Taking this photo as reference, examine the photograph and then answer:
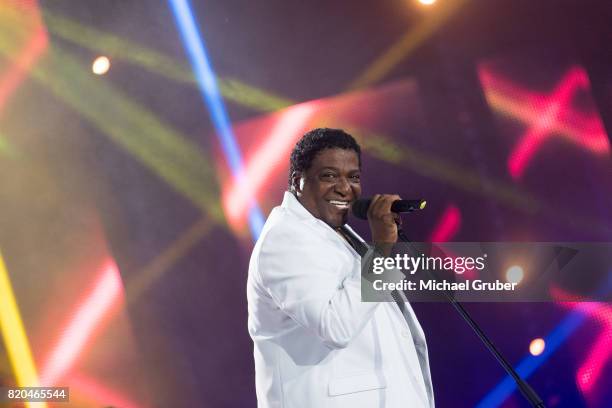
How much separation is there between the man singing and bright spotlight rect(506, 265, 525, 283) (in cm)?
110

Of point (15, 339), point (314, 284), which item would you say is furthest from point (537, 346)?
point (15, 339)

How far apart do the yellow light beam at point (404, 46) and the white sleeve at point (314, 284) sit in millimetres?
1569

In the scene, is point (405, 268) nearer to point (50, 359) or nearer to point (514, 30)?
point (514, 30)

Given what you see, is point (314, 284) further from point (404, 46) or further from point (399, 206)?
point (404, 46)

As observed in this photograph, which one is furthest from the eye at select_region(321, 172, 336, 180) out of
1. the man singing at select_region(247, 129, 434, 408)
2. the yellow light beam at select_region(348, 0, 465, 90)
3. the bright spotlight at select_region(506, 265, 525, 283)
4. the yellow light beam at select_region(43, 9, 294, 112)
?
the yellow light beam at select_region(43, 9, 294, 112)

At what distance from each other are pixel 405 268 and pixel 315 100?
60.4 inches

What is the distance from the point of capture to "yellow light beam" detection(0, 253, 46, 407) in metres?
2.82

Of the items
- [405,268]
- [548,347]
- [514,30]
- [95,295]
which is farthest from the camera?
[95,295]

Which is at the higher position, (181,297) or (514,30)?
(514,30)

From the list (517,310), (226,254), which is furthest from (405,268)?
(226,254)

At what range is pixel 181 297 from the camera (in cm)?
292

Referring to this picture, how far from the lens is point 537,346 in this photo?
2516 millimetres

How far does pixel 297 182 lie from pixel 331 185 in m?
0.12

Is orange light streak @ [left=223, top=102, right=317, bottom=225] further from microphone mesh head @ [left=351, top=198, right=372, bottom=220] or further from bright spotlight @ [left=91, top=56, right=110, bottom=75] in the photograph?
microphone mesh head @ [left=351, top=198, right=372, bottom=220]
